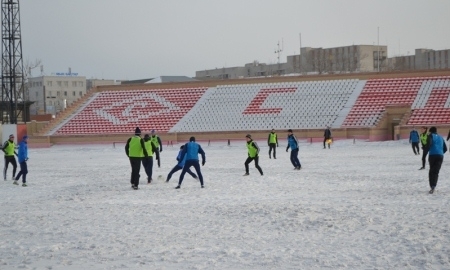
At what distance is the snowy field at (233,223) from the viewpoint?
10.4 m

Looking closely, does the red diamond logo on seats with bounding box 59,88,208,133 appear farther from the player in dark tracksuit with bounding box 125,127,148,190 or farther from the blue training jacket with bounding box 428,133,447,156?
the blue training jacket with bounding box 428,133,447,156

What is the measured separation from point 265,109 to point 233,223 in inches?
1880

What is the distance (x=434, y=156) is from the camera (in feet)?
61.2

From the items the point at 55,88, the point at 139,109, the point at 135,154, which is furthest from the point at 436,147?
the point at 55,88

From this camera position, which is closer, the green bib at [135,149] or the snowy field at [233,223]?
the snowy field at [233,223]

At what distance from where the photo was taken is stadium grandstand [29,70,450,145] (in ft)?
181

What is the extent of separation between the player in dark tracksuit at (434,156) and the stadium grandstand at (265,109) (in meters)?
33.3

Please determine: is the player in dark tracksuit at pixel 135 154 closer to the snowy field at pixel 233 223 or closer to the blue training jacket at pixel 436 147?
the snowy field at pixel 233 223

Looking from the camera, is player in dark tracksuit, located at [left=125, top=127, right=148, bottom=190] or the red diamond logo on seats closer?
player in dark tracksuit, located at [left=125, top=127, right=148, bottom=190]

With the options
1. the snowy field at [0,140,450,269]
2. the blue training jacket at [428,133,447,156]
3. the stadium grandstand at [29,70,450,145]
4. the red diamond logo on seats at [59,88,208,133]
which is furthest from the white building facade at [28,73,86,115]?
the blue training jacket at [428,133,447,156]

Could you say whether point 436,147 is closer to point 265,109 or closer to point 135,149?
point 135,149

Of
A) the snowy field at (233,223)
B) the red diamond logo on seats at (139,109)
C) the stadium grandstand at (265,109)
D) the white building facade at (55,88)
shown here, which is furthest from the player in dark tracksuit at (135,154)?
the white building facade at (55,88)

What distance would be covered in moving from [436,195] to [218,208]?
5.60 metres

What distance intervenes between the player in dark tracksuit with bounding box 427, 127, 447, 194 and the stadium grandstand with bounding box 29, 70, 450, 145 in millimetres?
33341
